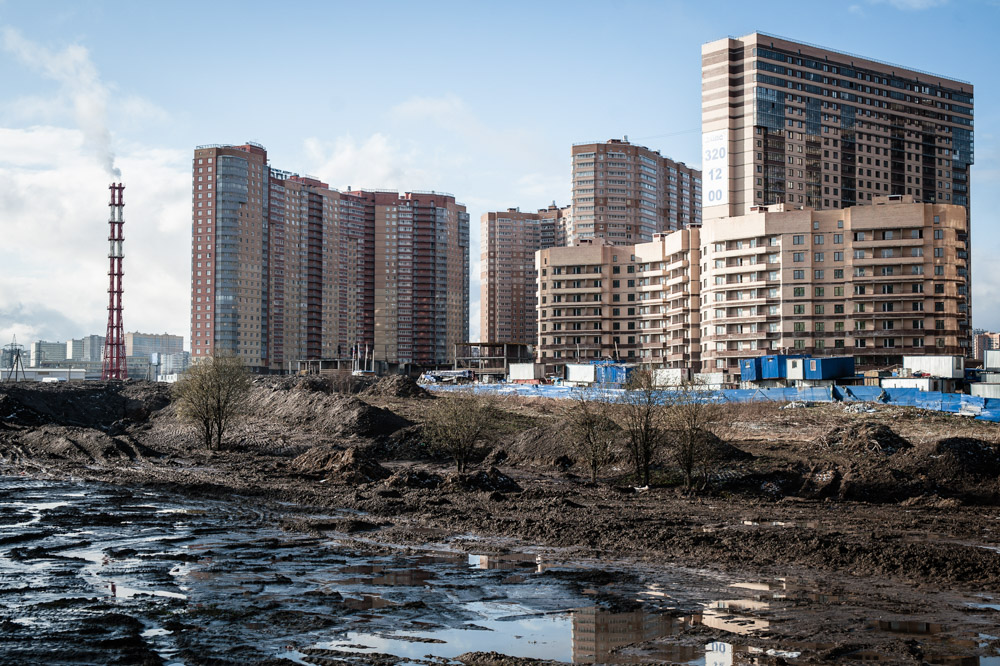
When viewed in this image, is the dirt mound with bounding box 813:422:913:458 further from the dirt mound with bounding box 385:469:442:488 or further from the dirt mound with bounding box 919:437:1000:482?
the dirt mound with bounding box 385:469:442:488

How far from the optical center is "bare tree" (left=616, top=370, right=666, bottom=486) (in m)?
35.3

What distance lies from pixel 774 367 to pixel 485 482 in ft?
186

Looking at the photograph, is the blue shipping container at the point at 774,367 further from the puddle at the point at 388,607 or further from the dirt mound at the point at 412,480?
the puddle at the point at 388,607

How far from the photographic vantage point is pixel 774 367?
83188mm

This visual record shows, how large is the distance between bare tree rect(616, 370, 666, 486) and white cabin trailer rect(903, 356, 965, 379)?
176 feet

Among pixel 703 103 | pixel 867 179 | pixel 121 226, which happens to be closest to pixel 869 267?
pixel 703 103

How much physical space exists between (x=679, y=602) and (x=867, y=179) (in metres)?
159

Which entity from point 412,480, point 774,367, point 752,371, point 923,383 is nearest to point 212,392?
point 412,480

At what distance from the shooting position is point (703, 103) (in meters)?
141

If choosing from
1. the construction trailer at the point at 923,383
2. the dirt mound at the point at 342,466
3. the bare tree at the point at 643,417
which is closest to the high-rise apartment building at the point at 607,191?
the construction trailer at the point at 923,383

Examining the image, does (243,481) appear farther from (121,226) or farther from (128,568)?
(121,226)

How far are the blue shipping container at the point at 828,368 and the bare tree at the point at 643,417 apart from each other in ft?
160

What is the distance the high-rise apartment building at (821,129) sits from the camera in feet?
450

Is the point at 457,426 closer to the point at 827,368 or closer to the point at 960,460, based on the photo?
the point at 960,460
